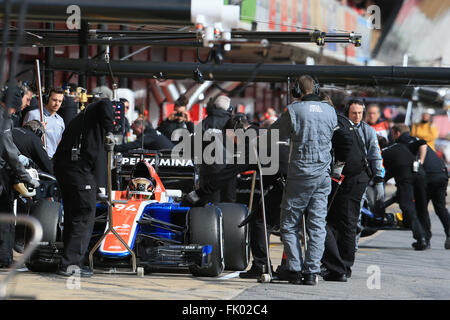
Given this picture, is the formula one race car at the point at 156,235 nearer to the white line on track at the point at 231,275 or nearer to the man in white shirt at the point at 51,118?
the white line on track at the point at 231,275

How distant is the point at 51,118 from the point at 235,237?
3.50m

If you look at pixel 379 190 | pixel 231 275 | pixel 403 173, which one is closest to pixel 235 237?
pixel 231 275

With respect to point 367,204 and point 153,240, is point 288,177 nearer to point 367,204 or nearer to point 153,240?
point 153,240

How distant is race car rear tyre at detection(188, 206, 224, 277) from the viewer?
32.2 feet

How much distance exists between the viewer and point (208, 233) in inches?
387

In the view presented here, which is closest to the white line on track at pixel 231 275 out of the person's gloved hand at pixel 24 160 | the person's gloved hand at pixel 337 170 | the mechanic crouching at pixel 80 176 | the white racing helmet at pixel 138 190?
the white racing helmet at pixel 138 190

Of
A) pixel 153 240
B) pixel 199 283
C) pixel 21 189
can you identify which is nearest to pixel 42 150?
pixel 21 189

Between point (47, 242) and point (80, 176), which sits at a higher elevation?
point (80, 176)

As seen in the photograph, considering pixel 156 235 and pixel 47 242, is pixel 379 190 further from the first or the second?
pixel 47 242

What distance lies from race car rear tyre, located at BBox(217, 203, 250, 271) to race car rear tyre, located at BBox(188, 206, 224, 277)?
14.1 inches

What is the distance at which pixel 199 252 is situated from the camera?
9.66 m

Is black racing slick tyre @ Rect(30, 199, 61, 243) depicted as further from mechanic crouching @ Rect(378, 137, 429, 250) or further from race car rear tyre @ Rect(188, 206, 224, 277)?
mechanic crouching @ Rect(378, 137, 429, 250)
